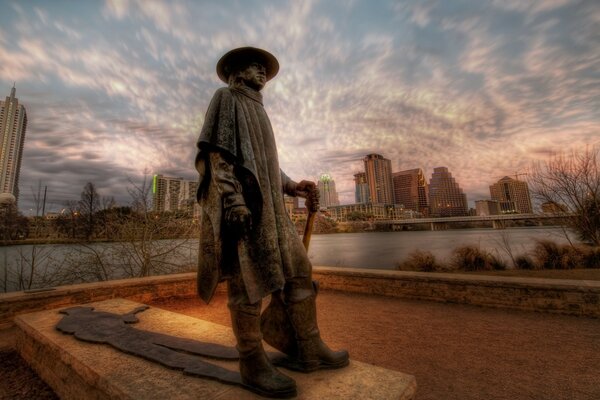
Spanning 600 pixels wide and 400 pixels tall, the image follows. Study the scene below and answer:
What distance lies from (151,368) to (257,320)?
974mm

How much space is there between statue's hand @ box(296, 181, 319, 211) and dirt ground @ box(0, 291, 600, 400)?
1890 millimetres

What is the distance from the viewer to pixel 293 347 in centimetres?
178

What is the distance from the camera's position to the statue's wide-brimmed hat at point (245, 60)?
1.92 meters

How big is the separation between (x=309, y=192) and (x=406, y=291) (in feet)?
15.1

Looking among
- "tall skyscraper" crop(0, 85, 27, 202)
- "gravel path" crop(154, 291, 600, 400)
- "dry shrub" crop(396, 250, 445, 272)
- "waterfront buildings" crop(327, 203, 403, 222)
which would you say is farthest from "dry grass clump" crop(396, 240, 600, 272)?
"waterfront buildings" crop(327, 203, 403, 222)

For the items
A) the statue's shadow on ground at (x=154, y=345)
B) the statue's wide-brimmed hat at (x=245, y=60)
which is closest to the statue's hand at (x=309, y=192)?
the statue's wide-brimmed hat at (x=245, y=60)

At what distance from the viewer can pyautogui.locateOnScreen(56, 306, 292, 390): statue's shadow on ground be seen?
178cm

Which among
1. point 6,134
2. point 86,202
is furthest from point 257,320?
point 6,134

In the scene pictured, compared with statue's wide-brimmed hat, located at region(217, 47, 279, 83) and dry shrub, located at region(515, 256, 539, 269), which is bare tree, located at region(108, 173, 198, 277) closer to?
statue's wide-brimmed hat, located at region(217, 47, 279, 83)

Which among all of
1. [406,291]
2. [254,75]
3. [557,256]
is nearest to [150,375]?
[254,75]

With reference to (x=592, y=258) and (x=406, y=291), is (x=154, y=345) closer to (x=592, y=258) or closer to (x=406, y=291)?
(x=406, y=291)

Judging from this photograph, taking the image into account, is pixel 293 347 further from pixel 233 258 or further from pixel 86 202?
pixel 86 202

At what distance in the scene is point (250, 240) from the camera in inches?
63.3

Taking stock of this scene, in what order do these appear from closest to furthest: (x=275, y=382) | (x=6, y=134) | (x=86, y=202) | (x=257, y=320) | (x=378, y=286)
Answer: (x=275, y=382), (x=257, y=320), (x=378, y=286), (x=86, y=202), (x=6, y=134)
